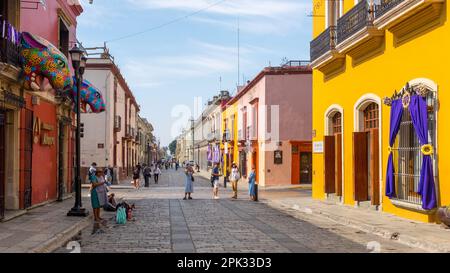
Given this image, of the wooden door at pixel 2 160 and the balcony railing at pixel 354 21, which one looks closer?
the wooden door at pixel 2 160

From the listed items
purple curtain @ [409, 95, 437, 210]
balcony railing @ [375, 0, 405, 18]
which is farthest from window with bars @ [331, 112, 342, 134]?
purple curtain @ [409, 95, 437, 210]

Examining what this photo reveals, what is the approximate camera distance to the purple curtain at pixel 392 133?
1490 cm

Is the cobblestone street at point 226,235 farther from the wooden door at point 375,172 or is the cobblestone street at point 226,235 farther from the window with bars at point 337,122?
the window with bars at point 337,122

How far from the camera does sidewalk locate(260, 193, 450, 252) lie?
10.9 metres

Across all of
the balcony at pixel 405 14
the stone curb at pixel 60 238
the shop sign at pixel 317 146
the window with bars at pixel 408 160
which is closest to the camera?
the stone curb at pixel 60 238

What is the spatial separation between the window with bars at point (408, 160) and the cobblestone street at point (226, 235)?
2.12 metres

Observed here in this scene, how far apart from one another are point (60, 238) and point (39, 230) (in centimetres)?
97

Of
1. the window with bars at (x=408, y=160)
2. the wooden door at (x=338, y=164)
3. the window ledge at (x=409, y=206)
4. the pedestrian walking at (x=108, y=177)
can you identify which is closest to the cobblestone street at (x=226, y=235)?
the window ledge at (x=409, y=206)

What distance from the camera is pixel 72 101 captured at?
22.2 meters

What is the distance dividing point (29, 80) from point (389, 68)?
383 inches

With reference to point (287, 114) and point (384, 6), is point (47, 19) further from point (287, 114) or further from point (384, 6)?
point (287, 114)

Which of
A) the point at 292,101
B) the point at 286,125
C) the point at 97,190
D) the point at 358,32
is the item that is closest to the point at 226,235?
the point at 97,190

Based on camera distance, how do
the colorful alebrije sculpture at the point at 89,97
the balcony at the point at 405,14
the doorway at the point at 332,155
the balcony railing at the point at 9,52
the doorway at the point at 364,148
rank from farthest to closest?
the doorway at the point at 332,155 < the colorful alebrije sculpture at the point at 89,97 < the doorway at the point at 364,148 < the balcony railing at the point at 9,52 < the balcony at the point at 405,14

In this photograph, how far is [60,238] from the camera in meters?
11.6
